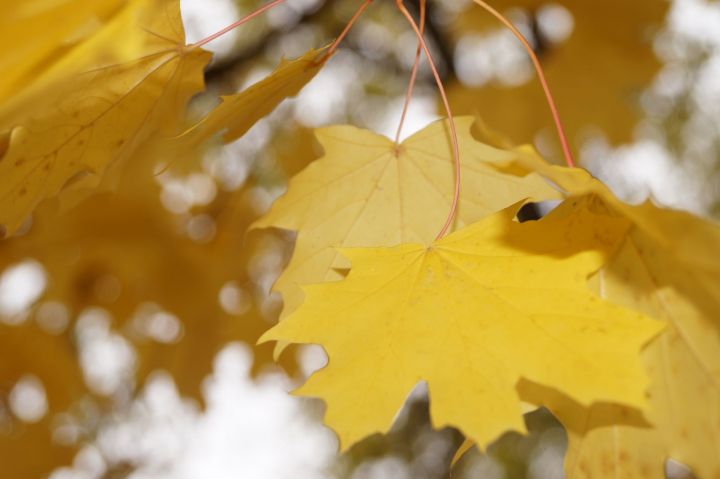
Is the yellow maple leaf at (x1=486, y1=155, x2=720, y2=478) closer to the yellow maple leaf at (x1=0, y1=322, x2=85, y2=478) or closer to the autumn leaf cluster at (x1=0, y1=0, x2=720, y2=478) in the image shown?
the autumn leaf cluster at (x1=0, y1=0, x2=720, y2=478)

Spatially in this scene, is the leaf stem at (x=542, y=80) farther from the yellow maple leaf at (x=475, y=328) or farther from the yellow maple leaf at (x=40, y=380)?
the yellow maple leaf at (x=40, y=380)

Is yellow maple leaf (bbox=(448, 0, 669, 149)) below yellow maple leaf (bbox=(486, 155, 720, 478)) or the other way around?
below

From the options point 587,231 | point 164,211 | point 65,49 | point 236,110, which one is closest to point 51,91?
point 65,49

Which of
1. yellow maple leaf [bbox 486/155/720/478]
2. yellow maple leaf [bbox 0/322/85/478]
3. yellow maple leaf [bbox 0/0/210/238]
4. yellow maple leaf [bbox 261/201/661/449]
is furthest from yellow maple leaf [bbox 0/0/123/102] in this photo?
yellow maple leaf [bbox 0/322/85/478]

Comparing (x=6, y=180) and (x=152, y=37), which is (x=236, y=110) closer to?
(x=152, y=37)

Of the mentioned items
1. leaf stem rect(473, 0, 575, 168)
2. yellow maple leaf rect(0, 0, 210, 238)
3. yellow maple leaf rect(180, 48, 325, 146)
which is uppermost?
yellow maple leaf rect(0, 0, 210, 238)

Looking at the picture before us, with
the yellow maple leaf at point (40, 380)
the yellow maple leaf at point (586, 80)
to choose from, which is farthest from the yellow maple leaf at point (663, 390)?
the yellow maple leaf at point (40, 380)

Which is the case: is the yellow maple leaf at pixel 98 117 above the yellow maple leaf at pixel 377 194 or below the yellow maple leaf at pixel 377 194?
above
